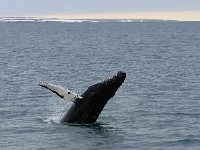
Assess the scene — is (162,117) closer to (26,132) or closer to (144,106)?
(144,106)

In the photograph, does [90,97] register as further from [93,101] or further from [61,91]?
[61,91]

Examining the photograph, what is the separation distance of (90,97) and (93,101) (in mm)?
305

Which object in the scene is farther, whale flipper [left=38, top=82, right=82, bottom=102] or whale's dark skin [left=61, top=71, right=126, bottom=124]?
whale's dark skin [left=61, top=71, right=126, bottom=124]

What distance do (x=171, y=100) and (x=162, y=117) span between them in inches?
361

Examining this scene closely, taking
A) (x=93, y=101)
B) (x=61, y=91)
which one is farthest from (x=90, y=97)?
(x=61, y=91)

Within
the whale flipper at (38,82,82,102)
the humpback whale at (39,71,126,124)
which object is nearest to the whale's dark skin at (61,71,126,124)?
the humpback whale at (39,71,126,124)

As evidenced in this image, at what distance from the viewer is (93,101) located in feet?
115

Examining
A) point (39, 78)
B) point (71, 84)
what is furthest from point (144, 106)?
point (39, 78)

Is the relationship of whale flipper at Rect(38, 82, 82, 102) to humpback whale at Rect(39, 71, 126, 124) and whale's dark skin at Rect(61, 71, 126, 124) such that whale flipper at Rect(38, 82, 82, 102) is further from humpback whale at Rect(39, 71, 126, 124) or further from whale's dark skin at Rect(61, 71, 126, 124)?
whale's dark skin at Rect(61, 71, 126, 124)

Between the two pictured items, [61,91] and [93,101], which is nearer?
[61,91]

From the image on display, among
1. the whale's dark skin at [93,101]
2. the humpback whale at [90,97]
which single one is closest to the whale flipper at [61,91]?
the humpback whale at [90,97]

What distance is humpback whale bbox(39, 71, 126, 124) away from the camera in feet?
112

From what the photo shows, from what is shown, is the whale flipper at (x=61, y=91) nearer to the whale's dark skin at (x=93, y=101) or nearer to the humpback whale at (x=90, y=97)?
the humpback whale at (x=90, y=97)

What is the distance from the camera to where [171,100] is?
5003 cm
